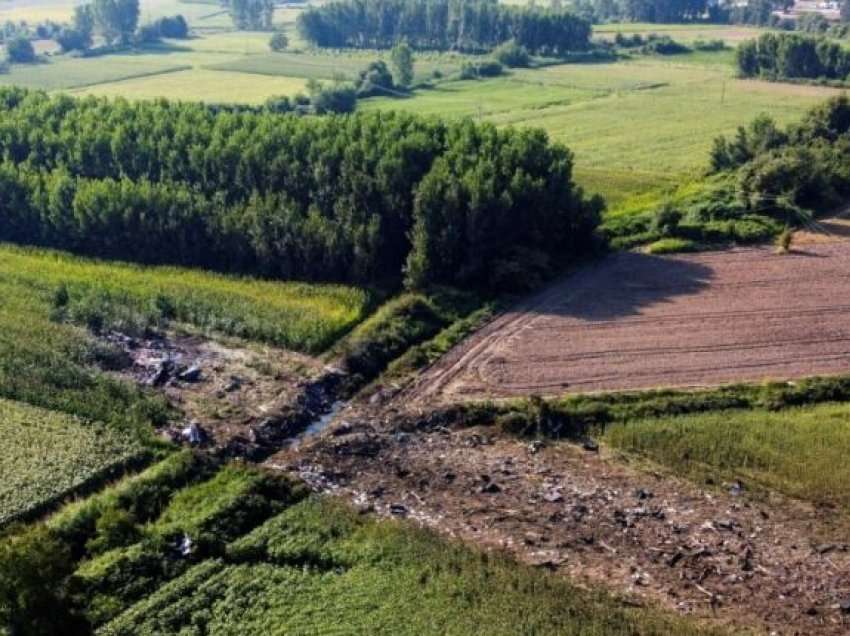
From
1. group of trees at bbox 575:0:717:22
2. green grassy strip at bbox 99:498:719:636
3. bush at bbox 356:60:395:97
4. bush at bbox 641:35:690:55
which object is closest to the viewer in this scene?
green grassy strip at bbox 99:498:719:636

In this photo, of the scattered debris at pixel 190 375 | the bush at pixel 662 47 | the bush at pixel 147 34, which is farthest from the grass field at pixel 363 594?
the bush at pixel 147 34

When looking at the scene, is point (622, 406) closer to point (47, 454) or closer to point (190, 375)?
point (190, 375)

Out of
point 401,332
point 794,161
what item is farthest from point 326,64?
point 401,332

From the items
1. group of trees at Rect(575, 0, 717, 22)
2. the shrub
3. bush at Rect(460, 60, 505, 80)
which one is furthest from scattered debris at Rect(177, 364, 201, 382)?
group of trees at Rect(575, 0, 717, 22)

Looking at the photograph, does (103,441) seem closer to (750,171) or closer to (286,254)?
(286,254)

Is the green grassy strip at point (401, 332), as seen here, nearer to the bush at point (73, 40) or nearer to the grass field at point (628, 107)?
the grass field at point (628, 107)

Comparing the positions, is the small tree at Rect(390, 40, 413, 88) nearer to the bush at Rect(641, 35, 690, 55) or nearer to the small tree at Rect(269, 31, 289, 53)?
the small tree at Rect(269, 31, 289, 53)
